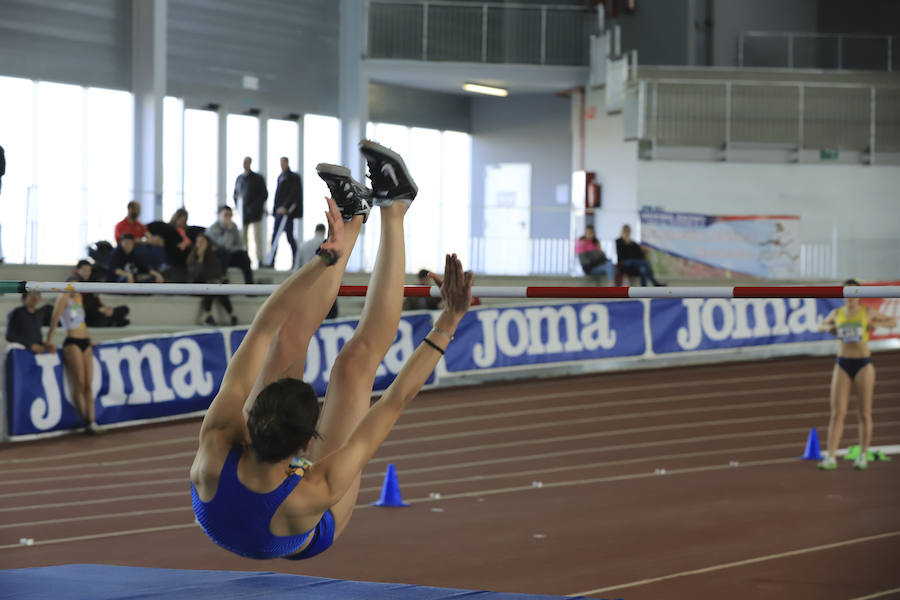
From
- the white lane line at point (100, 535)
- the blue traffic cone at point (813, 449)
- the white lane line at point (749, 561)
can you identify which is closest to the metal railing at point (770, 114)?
the blue traffic cone at point (813, 449)

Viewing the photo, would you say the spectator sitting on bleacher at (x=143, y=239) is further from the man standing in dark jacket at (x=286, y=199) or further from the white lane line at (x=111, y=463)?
the white lane line at (x=111, y=463)

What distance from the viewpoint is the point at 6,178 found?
55.3 ft

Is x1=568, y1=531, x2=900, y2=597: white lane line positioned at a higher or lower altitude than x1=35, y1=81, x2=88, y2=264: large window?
lower

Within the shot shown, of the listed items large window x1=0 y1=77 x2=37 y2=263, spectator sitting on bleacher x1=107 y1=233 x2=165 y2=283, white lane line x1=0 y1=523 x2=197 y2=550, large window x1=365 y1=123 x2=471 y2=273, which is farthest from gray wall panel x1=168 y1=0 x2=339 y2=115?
white lane line x1=0 y1=523 x2=197 y2=550

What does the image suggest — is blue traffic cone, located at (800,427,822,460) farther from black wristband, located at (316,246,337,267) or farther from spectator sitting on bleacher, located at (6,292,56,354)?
black wristband, located at (316,246,337,267)

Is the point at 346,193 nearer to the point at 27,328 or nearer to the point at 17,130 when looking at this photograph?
the point at 27,328

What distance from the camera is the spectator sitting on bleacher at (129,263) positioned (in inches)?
499

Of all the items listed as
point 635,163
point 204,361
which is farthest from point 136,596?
point 635,163

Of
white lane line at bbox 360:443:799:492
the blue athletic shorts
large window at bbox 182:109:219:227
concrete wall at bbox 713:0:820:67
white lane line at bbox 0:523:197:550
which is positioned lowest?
white lane line at bbox 360:443:799:492

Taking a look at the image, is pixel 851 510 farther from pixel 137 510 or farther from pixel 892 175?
pixel 892 175

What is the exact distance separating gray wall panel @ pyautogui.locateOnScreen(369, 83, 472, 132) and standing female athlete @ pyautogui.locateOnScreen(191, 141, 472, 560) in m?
19.2

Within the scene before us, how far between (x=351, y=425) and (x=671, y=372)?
12.7m

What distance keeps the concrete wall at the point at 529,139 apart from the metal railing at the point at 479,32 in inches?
84.3

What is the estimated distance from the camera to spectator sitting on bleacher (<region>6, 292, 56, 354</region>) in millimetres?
11242
